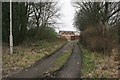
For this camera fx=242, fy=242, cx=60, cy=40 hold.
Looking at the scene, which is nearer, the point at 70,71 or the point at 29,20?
the point at 70,71

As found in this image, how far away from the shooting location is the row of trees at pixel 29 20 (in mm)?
26359

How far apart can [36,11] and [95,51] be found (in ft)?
71.0

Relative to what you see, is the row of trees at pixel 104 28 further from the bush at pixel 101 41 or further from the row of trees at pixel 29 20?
the row of trees at pixel 29 20

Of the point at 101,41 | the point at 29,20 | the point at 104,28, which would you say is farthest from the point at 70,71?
the point at 29,20

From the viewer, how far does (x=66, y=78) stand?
10.9 meters

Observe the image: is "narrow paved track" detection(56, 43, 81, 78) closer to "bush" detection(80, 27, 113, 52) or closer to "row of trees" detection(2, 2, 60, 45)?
"bush" detection(80, 27, 113, 52)

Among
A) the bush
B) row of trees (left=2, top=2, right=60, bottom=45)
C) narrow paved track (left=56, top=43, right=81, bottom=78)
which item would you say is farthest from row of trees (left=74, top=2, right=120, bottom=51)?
row of trees (left=2, top=2, right=60, bottom=45)

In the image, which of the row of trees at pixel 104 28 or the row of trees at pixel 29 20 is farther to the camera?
the row of trees at pixel 29 20

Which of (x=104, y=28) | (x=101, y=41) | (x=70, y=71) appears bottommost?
(x=70, y=71)

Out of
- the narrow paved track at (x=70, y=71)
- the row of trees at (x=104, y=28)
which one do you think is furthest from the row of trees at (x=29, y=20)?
the narrow paved track at (x=70, y=71)

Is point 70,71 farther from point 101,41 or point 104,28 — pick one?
point 101,41

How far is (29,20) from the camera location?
1458 inches

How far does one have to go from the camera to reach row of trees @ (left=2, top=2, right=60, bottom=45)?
2636 centimetres

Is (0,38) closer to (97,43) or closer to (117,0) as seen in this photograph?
(97,43)
